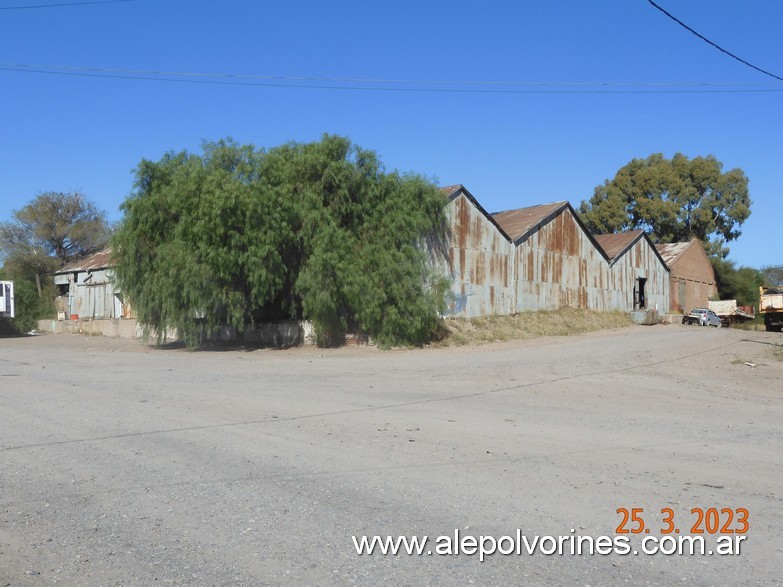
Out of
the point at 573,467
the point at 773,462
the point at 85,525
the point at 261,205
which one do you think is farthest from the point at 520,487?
the point at 261,205

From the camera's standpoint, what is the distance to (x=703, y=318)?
1949 inches

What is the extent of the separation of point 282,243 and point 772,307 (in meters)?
28.5

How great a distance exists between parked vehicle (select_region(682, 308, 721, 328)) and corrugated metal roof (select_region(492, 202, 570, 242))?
1599 centimetres

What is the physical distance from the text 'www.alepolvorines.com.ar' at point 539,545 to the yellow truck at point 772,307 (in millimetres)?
39580

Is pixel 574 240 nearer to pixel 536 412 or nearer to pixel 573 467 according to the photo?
pixel 536 412

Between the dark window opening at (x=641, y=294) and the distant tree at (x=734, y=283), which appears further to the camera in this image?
the distant tree at (x=734, y=283)

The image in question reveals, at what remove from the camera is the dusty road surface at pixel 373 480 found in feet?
16.6

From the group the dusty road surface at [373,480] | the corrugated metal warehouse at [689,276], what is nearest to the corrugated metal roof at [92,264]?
the dusty road surface at [373,480]

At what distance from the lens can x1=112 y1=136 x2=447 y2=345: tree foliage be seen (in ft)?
87.5

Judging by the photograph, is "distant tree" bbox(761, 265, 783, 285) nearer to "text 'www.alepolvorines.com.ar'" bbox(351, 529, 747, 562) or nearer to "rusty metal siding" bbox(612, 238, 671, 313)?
"rusty metal siding" bbox(612, 238, 671, 313)

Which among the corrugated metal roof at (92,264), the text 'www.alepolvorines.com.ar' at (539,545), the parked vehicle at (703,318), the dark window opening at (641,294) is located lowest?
the text 'www.alepolvorines.com.ar' at (539,545)

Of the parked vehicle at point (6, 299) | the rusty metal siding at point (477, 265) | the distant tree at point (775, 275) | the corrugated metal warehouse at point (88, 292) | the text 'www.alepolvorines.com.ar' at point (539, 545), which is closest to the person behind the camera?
the text 'www.alepolvorines.com.ar' at point (539, 545)

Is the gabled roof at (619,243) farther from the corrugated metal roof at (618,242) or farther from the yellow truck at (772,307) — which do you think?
the yellow truck at (772,307)

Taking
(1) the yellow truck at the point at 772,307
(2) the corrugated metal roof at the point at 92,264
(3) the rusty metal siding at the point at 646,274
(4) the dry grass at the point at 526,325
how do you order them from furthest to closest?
(2) the corrugated metal roof at the point at 92,264, (3) the rusty metal siding at the point at 646,274, (1) the yellow truck at the point at 772,307, (4) the dry grass at the point at 526,325
